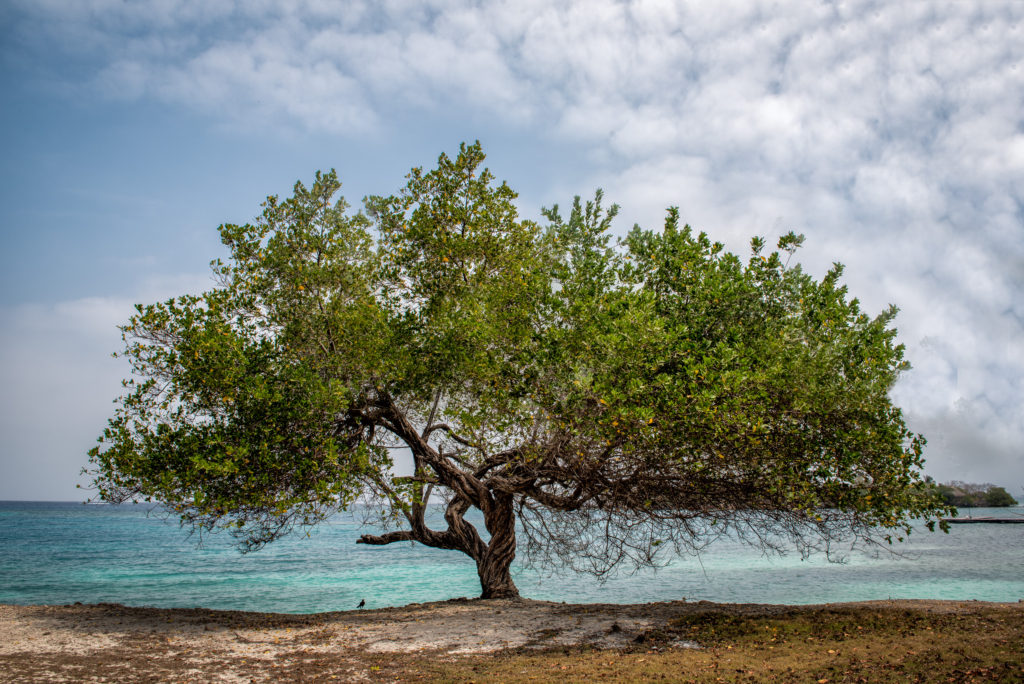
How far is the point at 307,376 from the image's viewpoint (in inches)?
420

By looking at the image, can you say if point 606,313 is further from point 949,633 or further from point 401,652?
point 949,633

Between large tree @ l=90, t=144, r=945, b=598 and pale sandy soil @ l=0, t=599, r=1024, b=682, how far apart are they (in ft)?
5.46

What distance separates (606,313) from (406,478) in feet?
17.0

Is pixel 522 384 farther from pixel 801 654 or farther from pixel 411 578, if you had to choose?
pixel 411 578

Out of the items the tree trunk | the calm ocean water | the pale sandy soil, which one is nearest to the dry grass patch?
the pale sandy soil

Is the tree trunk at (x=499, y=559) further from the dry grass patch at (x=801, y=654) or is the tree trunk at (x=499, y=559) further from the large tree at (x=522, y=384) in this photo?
the dry grass patch at (x=801, y=654)

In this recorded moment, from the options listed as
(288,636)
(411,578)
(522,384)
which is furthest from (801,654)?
(411,578)

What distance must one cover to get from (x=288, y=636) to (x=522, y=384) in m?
6.22

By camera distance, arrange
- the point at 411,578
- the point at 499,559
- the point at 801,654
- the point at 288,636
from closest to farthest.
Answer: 1. the point at 801,654
2. the point at 288,636
3. the point at 499,559
4. the point at 411,578

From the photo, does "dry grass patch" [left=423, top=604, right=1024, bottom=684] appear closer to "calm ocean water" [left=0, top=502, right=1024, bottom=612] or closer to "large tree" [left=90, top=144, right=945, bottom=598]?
"large tree" [left=90, top=144, right=945, bottom=598]

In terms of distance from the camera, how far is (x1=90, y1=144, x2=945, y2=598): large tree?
33.0 ft

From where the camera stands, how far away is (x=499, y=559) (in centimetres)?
1481

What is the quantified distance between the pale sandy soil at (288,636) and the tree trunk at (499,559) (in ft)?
2.02

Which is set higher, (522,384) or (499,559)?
(522,384)
